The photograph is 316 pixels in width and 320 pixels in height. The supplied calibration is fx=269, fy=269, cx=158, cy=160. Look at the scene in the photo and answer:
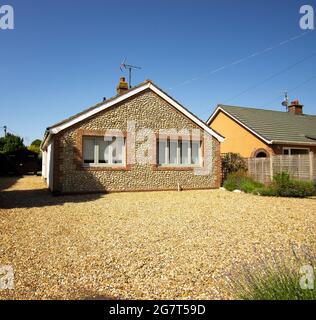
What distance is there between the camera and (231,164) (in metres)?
18.3

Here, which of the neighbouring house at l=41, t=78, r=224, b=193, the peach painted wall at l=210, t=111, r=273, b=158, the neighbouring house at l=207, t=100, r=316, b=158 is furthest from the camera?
the peach painted wall at l=210, t=111, r=273, b=158

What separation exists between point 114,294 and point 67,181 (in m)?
10.7

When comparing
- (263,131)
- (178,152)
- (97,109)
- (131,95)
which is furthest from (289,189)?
(97,109)

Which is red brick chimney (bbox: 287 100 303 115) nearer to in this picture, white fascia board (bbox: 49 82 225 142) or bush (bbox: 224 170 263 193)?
bush (bbox: 224 170 263 193)

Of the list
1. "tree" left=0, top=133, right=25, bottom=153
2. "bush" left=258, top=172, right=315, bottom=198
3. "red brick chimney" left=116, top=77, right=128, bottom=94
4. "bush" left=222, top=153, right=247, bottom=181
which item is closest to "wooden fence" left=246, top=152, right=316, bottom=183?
"bush" left=222, top=153, right=247, bottom=181

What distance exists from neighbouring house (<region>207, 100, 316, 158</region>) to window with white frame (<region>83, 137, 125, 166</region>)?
10.6 meters

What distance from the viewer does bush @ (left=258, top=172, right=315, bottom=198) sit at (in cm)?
1291

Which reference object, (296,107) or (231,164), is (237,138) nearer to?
(231,164)

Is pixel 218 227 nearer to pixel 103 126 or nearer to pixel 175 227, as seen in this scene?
pixel 175 227

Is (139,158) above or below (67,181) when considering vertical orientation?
above

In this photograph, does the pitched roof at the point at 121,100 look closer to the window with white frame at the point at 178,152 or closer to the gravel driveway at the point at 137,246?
the window with white frame at the point at 178,152

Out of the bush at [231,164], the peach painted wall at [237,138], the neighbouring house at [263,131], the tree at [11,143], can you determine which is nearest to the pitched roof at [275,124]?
the neighbouring house at [263,131]
